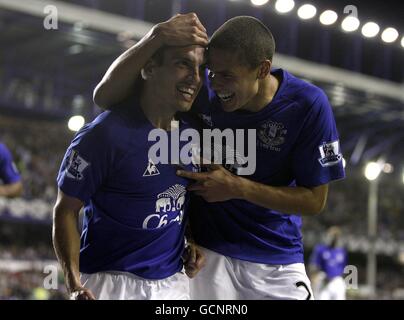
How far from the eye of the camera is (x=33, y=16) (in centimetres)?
1498

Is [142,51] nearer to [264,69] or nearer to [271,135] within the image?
[264,69]

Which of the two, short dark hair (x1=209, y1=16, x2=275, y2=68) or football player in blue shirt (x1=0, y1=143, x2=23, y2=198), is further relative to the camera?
football player in blue shirt (x1=0, y1=143, x2=23, y2=198)

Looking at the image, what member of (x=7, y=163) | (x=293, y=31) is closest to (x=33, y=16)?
(x=293, y=31)

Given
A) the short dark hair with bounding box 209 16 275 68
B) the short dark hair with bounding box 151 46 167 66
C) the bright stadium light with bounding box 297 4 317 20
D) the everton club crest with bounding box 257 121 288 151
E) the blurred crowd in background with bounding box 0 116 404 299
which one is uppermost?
the bright stadium light with bounding box 297 4 317 20

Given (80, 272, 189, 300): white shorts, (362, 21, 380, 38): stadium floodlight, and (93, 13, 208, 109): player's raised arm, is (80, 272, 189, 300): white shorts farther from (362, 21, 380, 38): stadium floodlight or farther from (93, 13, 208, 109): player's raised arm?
(362, 21, 380, 38): stadium floodlight

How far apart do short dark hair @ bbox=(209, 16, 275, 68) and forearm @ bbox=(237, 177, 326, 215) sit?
600 mm

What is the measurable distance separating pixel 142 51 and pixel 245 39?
532mm

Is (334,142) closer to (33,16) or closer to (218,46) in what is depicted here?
(218,46)

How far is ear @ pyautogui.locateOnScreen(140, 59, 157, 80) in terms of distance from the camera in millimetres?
3502

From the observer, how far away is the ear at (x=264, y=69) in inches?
145

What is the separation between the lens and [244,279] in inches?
152

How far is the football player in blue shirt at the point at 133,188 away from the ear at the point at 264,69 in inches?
12.5

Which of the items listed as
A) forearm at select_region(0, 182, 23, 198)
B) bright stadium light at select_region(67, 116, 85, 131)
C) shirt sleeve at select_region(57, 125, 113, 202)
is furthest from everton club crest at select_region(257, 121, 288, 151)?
bright stadium light at select_region(67, 116, 85, 131)

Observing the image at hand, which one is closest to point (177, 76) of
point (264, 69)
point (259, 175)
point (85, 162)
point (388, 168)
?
point (264, 69)
